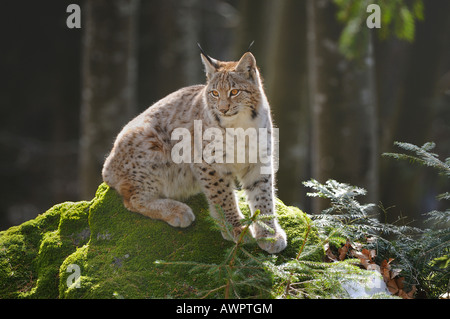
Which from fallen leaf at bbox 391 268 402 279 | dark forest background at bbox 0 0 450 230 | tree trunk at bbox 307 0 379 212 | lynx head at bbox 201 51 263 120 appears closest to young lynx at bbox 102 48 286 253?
lynx head at bbox 201 51 263 120

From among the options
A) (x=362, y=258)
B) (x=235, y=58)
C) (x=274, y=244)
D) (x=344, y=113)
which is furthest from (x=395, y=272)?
(x=235, y=58)

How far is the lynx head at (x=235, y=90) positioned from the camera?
4.12 metres

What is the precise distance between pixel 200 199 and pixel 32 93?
36.1 ft

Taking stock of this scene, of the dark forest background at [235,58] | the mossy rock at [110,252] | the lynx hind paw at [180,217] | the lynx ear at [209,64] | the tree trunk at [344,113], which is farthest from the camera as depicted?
the dark forest background at [235,58]

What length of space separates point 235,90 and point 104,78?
11.3 feet

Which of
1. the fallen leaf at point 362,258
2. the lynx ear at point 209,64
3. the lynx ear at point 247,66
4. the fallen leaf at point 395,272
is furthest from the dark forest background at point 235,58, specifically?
the fallen leaf at point 395,272

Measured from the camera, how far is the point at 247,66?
13.9 ft

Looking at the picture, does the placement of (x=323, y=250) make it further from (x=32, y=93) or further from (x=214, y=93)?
(x=32, y=93)

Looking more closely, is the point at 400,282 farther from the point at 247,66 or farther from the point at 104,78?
the point at 104,78

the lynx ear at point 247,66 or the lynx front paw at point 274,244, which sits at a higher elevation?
the lynx ear at point 247,66

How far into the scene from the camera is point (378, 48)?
11883 mm

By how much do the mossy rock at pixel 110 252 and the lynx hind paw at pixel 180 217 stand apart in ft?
0.16

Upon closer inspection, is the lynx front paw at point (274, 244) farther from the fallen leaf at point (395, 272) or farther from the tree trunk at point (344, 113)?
the tree trunk at point (344, 113)

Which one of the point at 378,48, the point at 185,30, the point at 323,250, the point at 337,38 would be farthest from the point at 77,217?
the point at 378,48
